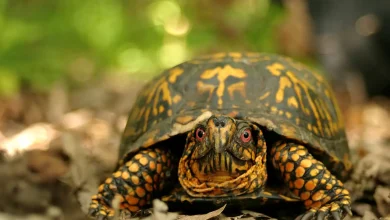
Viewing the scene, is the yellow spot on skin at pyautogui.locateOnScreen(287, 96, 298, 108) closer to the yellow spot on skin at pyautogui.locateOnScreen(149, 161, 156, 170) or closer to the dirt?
the dirt

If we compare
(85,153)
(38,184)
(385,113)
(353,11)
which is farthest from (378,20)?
(38,184)

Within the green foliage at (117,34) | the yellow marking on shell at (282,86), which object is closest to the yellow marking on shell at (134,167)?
the yellow marking on shell at (282,86)

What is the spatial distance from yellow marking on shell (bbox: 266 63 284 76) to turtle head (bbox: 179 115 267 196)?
514mm

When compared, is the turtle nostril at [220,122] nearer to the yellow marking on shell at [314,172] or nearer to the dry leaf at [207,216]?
the dry leaf at [207,216]

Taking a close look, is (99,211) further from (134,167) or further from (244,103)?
(244,103)

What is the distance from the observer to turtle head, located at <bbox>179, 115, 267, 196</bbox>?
2.31m

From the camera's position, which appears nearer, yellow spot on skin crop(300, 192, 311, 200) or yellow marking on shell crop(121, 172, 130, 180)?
yellow spot on skin crop(300, 192, 311, 200)

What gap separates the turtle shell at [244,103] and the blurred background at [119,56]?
0.42m

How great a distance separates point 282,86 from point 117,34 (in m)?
7.09

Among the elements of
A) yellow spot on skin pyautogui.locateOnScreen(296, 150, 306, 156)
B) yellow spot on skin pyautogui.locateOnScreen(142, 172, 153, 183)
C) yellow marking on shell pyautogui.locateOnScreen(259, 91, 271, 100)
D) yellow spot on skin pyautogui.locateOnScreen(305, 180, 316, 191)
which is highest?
yellow marking on shell pyautogui.locateOnScreen(259, 91, 271, 100)

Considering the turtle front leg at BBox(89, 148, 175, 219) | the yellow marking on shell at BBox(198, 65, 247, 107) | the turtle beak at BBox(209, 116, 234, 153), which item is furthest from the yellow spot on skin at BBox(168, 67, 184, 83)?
the turtle beak at BBox(209, 116, 234, 153)

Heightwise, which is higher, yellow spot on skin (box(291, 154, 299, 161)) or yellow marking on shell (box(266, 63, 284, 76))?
yellow marking on shell (box(266, 63, 284, 76))

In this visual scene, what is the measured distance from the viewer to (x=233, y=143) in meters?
2.34

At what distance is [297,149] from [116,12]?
7.59 metres
